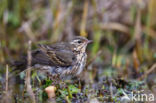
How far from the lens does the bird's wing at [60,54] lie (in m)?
6.18

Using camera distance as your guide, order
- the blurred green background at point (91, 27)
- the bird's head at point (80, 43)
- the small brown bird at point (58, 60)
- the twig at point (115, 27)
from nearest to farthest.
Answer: the small brown bird at point (58, 60) → the bird's head at point (80, 43) → the blurred green background at point (91, 27) → the twig at point (115, 27)

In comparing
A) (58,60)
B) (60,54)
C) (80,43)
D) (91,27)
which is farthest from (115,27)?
(58,60)

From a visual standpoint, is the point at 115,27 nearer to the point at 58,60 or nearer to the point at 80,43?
the point at 80,43

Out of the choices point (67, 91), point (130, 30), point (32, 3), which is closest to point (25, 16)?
point (32, 3)

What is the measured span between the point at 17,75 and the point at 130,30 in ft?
12.5

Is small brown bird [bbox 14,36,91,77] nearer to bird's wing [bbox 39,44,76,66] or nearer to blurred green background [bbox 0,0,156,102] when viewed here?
bird's wing [bbox 39,44,76,66]

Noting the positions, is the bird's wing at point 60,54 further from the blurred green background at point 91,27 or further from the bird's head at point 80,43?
the blurred green background at point 91,27

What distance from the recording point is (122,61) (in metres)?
8.25

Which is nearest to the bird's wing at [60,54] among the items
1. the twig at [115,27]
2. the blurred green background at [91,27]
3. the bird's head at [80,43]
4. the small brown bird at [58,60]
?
the small brown bird at [58,60]

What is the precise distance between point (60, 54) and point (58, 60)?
0.14 meters

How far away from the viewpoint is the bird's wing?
6.18 meters

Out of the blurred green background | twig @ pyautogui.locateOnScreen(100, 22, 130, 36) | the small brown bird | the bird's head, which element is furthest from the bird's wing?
twig @ pyautogui.locateOnScreen(100, 22, 130, 36)

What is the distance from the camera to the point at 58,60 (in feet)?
20.4

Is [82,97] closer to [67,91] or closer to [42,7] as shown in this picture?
[67,91]
